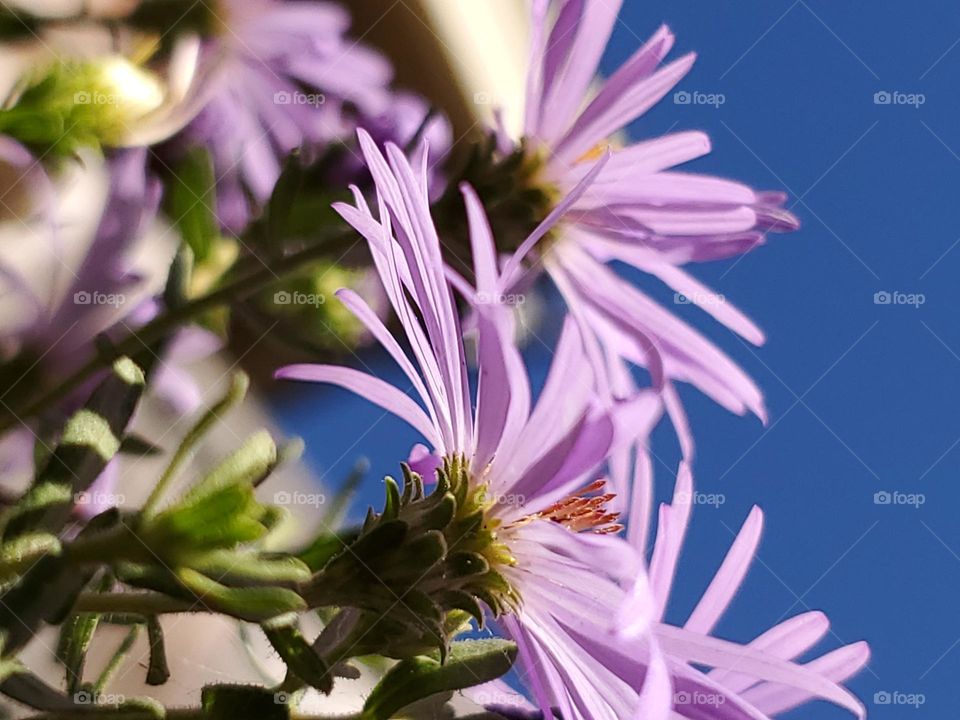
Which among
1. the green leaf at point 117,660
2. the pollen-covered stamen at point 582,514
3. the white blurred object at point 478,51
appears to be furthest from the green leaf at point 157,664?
the white blurred object at point 478,51

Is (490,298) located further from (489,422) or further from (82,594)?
(82,594)

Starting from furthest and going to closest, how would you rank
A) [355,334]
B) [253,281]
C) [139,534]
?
[355,334] → [253,281] → [139,534]

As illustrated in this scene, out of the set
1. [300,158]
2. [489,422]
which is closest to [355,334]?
[300,158]

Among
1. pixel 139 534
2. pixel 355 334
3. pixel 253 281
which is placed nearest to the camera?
pixel 139 534

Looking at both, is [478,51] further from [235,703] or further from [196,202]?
[235,703]

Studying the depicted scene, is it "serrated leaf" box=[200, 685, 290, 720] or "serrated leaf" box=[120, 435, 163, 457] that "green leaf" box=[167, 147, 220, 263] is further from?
"serrated leaf" box=[200, 685, 290, 720]

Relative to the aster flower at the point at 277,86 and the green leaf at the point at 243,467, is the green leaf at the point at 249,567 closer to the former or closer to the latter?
the green leaf at the point at 243,467

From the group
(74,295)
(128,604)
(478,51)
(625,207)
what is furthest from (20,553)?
(478,51)
